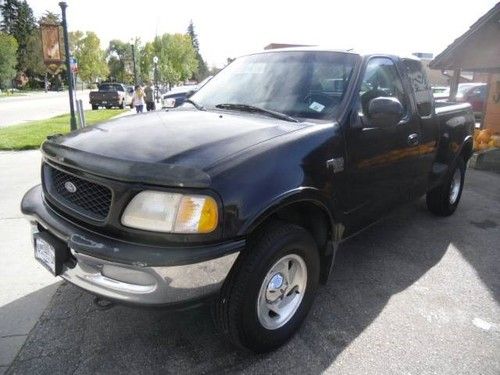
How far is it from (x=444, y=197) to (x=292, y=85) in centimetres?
290

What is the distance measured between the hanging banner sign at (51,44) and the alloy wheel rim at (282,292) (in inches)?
487

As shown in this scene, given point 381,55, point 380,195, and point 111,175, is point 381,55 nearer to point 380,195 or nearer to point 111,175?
point 380,195

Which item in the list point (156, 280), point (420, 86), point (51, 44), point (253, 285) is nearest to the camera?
point (156, 280)

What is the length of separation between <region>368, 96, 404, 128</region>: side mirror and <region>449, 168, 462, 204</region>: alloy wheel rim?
8.34ft

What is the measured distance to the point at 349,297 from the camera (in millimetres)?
3416

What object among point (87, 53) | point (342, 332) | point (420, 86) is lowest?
point (342, 332)

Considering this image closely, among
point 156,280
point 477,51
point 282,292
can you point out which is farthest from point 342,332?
point 477,51

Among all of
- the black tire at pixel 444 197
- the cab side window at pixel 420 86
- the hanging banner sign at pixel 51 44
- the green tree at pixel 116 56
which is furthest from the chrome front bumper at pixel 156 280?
the green tree at pixel 116 56

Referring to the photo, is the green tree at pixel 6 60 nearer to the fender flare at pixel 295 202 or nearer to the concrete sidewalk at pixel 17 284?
the concrete sidewalk at pixel 17 284

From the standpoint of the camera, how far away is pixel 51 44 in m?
12.8

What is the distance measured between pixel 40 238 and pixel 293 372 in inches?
66.6

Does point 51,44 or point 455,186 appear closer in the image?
point 455,186

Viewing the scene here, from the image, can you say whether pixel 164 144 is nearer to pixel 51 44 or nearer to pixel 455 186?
pixel 455 186

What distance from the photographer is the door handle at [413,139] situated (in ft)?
12.4
